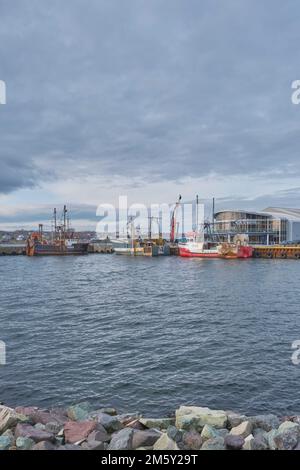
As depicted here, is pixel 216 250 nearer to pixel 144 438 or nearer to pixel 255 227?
pixel 255 227

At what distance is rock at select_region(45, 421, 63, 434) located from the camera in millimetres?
8945

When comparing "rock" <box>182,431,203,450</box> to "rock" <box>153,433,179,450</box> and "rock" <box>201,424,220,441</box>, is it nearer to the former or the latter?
"rock" <box>201,424,220,441</box>

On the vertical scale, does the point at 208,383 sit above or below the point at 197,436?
below

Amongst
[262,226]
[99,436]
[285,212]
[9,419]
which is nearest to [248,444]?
[99,436]

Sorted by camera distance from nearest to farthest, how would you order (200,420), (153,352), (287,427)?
(287,427) < (200,420) < (153,352)

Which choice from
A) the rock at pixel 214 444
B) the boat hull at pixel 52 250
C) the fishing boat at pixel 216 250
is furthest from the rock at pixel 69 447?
the boat hull at pixel 52 250

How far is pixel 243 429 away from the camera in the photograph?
8750 millimetres

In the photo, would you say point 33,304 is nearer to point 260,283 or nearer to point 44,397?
point 44,397

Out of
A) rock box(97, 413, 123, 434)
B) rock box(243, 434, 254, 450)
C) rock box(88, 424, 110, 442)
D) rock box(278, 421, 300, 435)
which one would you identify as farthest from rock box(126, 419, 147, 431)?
rock box(278, 421, 300, 435)

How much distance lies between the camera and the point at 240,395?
43.1 ft

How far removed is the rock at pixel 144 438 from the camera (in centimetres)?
802

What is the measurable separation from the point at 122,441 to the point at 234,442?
232 centimetres
